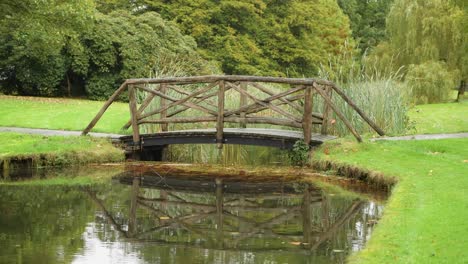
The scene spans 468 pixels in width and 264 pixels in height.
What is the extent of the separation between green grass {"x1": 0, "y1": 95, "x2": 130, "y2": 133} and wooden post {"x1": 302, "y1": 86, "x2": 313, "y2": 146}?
5843 millimetres

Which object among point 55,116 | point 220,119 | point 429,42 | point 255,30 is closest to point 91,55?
point 55,116

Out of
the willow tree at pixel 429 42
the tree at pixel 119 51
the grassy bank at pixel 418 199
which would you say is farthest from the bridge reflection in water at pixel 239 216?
the willow tree at pixel 429 42

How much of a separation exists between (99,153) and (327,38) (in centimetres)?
3532

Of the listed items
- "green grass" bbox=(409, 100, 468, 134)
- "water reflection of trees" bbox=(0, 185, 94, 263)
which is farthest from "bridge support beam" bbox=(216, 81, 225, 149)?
"green grass" bbox=(409, 100, 468, 134)

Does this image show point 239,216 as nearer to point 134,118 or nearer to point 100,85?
point 134,118

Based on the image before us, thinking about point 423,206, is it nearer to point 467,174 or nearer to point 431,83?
point 467,174

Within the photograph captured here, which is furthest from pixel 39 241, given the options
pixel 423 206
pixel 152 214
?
pixel 423 206

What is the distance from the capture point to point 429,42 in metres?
38.2

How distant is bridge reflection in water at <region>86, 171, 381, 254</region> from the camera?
1002 centimetres

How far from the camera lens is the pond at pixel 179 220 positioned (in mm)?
9172

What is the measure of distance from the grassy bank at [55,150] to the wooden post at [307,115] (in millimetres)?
4684

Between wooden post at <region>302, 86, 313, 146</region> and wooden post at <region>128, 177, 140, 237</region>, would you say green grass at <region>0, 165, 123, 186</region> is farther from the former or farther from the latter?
wooden post at <region>302, 86, 313, 146</region>

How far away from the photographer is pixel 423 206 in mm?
10430

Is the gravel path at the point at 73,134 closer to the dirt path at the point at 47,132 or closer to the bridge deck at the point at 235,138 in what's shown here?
the dirt path at the point at 47,132
